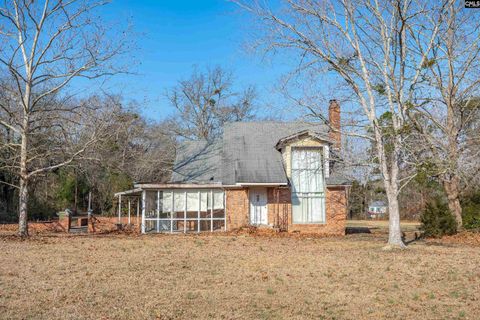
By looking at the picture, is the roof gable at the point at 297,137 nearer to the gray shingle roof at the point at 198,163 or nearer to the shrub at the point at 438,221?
the gray shingle roof at the point at 198,163

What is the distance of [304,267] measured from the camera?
11.9 meters

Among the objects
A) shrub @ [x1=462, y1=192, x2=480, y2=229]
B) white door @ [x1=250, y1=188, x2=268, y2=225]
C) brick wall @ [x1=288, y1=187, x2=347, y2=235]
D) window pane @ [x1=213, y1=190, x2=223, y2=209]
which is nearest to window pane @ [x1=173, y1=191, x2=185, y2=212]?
window pane @ [x1=213, y1=190, x2=223, y2=209]

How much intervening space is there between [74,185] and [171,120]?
14285 mm

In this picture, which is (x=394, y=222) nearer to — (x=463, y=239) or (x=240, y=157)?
(x=463, y=239)

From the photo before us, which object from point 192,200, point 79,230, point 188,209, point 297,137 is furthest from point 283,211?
point 79,230

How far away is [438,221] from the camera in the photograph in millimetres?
22016

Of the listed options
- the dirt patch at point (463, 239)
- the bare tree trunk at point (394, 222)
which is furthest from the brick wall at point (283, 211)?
the bare tree trunk at point (394, 222)

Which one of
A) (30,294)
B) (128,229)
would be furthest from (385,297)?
(128,229)

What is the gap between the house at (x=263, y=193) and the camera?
24125mm

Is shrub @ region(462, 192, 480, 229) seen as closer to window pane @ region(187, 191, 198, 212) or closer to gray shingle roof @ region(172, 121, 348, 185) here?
gray shingle roof @ region(172, 121, 348, 185)

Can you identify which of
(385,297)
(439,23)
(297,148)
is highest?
(439,23)

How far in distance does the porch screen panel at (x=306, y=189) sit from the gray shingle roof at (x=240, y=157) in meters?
0.72

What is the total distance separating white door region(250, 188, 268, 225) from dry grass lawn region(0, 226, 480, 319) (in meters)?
8.40

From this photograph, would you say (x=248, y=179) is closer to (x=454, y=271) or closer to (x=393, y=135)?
(x=393, y=135)
